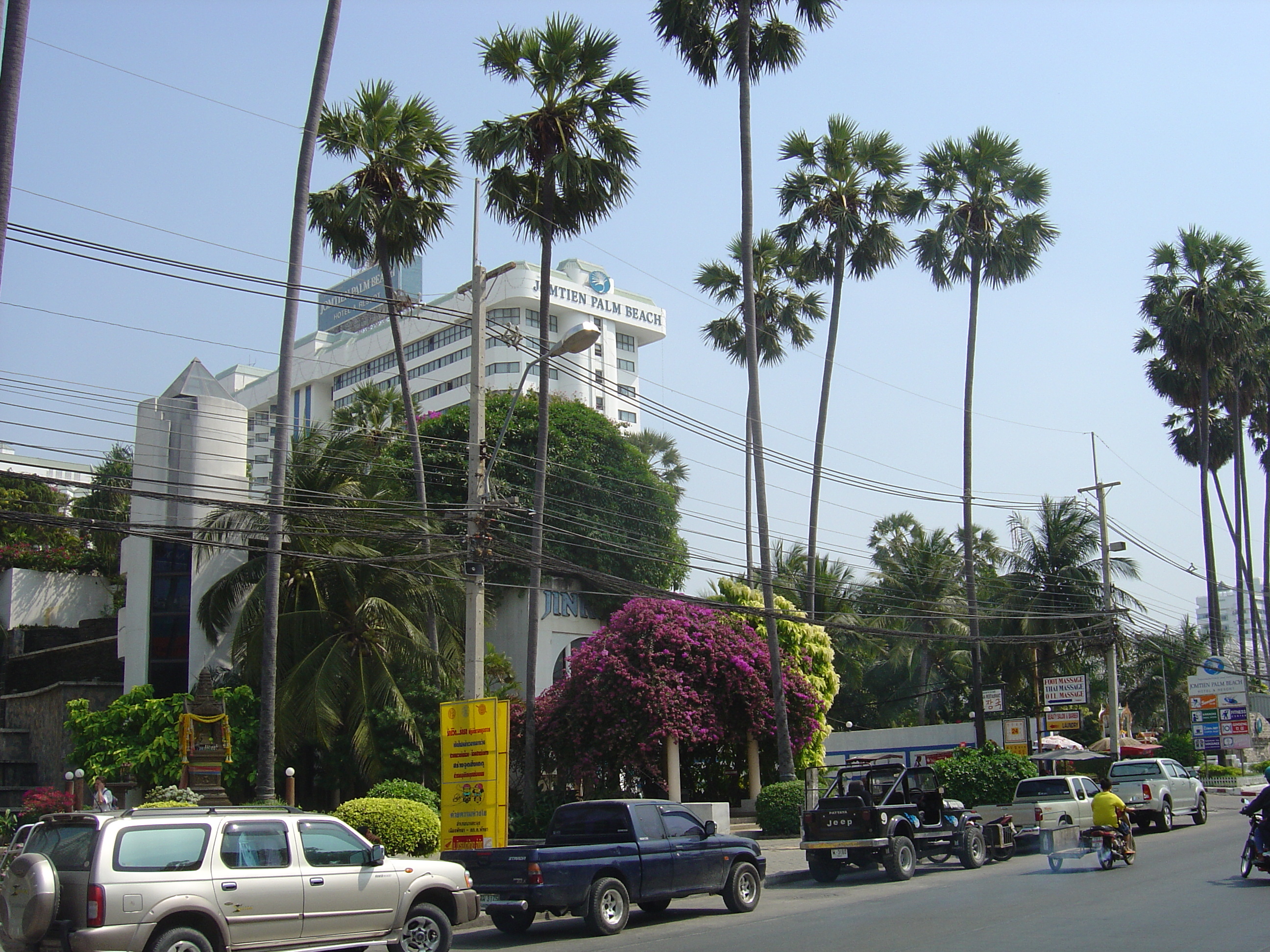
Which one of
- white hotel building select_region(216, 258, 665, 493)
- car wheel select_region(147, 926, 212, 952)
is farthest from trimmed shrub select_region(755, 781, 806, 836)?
white hotel building select_region(216, 258, 665, 493)

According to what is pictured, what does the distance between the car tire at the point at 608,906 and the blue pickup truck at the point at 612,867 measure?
10 mm

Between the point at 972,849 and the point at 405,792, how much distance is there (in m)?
10.8

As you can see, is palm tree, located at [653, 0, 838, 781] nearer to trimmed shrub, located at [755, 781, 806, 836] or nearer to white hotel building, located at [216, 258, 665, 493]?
trimmed shrub, located at [755, 781, 806, 836]

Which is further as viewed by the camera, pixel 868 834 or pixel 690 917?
pixel 868 834

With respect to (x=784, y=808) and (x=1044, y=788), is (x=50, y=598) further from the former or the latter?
(x=1044, y=788)

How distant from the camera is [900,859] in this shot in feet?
59.7

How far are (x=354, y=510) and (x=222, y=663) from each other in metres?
15.1

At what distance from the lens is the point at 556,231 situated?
2716cm

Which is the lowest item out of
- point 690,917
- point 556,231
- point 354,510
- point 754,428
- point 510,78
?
point 690,917

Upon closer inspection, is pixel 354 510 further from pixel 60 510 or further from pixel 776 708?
pixel 60 510

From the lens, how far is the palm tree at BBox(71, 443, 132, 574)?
4203cm

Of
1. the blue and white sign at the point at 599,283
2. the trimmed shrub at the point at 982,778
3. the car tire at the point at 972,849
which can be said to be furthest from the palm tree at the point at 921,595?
the blue and white sign at the point at 599,283

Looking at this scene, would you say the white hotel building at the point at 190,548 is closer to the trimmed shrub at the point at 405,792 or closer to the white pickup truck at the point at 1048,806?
the trimmed shrub at the point at 405,792

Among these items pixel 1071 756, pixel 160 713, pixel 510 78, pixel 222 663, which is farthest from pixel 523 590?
pixel 1071 756
